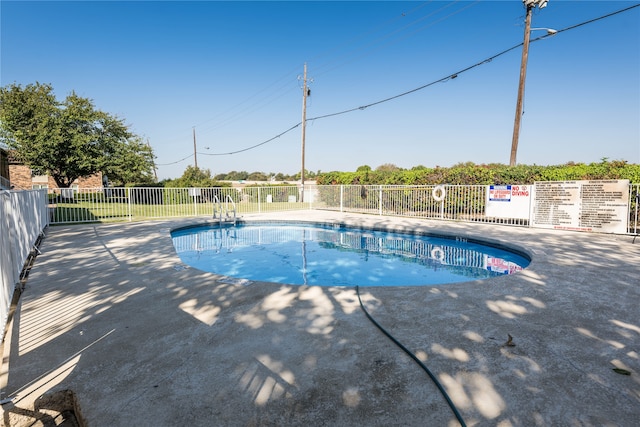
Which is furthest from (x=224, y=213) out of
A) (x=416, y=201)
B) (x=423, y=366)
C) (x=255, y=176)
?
(x=255, y=176)

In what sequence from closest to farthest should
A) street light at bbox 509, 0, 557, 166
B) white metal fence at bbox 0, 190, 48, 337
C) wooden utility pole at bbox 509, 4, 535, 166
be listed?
white metal fence at bbox 0, 190, 48, 337
street light at bbox 509, 0, 557, 166
wooden utility pole at bbox 509, 4, 535, 166

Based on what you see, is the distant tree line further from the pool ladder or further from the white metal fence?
the white metal fence

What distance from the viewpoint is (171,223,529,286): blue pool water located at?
6071 millimetres

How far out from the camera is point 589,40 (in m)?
11.5

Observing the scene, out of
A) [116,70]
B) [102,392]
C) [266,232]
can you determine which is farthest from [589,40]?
[116,70]

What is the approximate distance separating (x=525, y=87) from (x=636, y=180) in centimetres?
567

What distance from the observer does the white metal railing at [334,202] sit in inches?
460

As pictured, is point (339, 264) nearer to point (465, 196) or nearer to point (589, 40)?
point (465, 196)

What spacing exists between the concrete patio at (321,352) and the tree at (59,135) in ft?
62.4

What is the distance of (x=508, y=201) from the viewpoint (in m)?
10.1

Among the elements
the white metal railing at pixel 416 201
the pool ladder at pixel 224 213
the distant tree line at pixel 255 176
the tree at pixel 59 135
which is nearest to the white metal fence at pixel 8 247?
the pool ladder at pixel 224 213

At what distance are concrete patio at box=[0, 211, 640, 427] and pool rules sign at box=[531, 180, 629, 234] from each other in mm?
5258

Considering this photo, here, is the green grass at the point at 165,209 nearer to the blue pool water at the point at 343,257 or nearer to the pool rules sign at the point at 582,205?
the blue pool water at the point at 343,257

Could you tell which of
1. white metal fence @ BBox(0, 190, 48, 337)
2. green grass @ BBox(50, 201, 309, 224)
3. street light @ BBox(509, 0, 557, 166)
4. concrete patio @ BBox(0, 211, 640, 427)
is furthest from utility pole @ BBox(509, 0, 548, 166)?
white metal fence @ BBox(0, 190, 48, 337)
